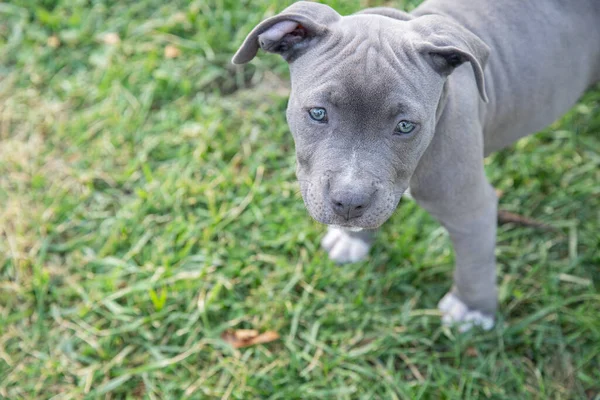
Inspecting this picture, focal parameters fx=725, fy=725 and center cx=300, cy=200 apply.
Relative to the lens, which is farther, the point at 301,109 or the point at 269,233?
the point at 269,233

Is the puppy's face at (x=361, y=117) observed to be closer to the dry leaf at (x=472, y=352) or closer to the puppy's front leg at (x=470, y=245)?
the puppy's front leg at (x=470, y=245)

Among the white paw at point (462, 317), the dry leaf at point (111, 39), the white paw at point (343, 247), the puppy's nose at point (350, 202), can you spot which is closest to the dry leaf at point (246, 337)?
the white paw at point (343, 247)

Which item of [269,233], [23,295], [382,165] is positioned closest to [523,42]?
[382,165]

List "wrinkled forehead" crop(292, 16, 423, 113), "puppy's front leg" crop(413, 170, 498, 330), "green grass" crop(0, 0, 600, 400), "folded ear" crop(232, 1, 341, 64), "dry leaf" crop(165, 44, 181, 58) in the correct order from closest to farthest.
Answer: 1. "wrinkled forehead" crop(292, 16, 423, 113)
2. "folded ear" crop(232, 1, 341, 64)
3. "puppy's front leg" crop(413, 170, 498, 330)
4. "green grass" crop(0, 0, 600, 400)
5. "dry leaf" crop(165, 44, 181, 58)

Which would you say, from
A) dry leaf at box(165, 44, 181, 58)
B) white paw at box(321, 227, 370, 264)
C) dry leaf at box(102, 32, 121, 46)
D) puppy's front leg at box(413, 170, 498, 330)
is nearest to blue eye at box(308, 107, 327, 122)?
puppy's front leg at box(413, 170, 498, 330)

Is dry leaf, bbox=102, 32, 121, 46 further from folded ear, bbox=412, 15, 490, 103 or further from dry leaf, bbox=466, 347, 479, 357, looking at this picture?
dry leaf, bbox=466, 347, 479, 357

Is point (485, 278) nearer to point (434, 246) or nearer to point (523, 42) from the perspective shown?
point (434, 246)
